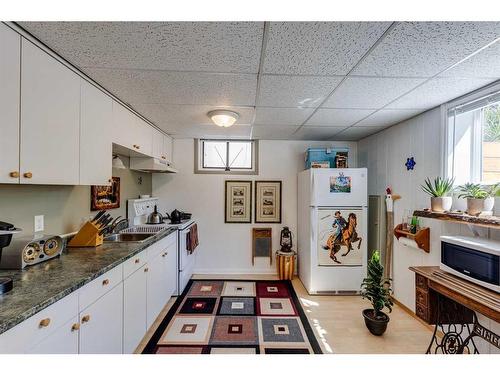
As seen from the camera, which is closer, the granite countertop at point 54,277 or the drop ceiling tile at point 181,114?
the granite countertop at point 54,277

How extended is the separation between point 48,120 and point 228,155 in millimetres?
2857

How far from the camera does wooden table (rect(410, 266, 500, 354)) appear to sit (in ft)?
5.25

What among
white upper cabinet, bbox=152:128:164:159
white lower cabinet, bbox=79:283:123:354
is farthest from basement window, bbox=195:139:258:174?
white lower cabinet, bbox=79:283:123:354

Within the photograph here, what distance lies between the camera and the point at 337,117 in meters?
2.80

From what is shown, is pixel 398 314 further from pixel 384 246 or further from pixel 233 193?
pixel 233 193

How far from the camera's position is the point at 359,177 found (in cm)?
324

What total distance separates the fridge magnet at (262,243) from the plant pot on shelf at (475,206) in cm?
267

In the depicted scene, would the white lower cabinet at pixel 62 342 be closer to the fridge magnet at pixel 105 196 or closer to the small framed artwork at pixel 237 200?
the fridge magnet at pixel 105 196

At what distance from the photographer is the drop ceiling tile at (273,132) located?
10.7 ft

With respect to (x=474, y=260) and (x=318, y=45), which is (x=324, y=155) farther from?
(x=318, y=45)

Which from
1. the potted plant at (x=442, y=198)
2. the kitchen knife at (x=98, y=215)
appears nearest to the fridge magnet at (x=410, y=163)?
the potted plant at (x=442, y=198)

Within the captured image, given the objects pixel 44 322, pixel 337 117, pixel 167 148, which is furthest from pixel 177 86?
pixel 167 148

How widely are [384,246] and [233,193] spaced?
2.36m
